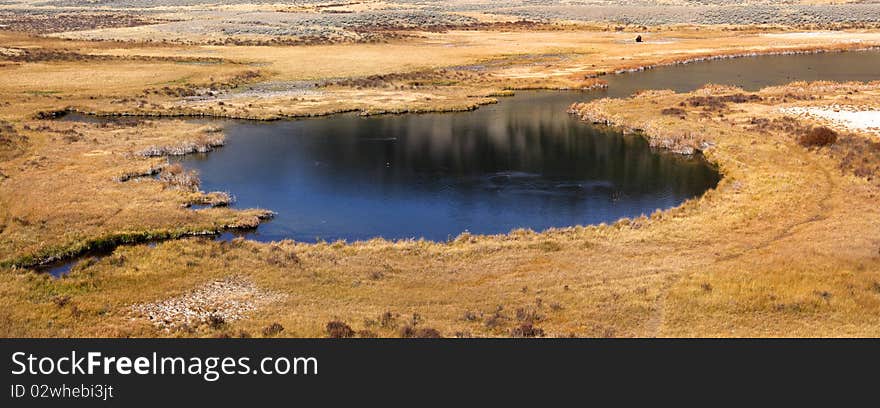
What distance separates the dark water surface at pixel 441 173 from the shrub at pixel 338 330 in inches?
470

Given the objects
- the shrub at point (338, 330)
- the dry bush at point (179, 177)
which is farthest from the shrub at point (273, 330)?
the dry bush at point (179, 177)

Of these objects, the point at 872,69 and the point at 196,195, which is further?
the point at 872,69

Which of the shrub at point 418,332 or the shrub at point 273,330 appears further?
the shrub at point 273,330

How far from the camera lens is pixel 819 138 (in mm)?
46469

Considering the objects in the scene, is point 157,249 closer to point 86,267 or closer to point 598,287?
point 86,267

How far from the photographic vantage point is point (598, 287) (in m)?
25.3

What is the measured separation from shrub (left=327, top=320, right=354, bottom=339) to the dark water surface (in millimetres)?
11948

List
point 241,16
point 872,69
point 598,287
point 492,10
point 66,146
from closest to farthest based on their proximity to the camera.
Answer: point 598,287, point 66,146, point 872,69, point 241,16, point 492,10

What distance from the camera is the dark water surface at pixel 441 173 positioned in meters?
36.2

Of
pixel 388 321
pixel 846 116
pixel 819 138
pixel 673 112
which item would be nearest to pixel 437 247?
pixel 388 321

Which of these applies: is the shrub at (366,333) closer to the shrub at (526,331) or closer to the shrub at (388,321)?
the shrub at (388,321)

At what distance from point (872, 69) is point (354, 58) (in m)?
64.2

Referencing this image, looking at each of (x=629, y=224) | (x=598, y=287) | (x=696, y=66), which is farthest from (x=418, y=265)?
(x=696, y=66)

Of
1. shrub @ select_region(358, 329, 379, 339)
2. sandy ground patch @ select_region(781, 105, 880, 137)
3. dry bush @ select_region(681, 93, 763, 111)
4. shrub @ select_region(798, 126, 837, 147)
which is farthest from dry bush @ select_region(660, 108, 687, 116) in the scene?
shrub @ select_region(358, 329, 379, 339)
